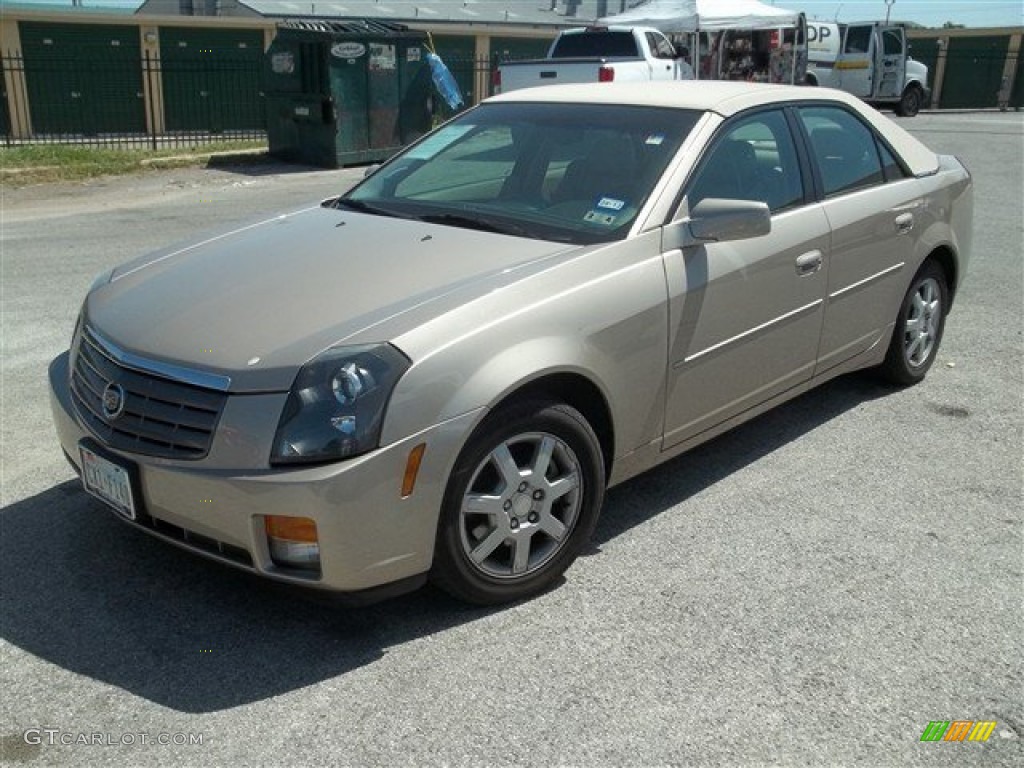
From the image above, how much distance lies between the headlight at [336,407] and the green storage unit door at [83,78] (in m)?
22.3

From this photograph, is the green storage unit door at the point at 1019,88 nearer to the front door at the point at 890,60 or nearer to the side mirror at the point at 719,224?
the front door at the point at 890,60

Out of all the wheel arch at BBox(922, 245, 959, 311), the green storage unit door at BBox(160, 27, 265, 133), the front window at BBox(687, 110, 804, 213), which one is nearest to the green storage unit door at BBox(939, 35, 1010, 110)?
the green storage unit door at BBox(160, 27, 265, 133)

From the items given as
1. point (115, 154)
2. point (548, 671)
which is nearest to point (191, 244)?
point (548, 671)

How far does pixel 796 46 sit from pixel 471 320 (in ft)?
73.4

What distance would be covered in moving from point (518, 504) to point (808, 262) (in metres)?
1.90

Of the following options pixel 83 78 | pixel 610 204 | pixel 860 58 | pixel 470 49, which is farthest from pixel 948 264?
pixel 470 49

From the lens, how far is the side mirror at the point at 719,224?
12.2 ft

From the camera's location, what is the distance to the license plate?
316 centimetres

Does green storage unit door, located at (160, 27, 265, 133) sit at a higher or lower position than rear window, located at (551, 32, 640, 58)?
lower

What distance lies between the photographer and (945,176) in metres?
5.53

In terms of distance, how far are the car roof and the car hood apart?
1.02m

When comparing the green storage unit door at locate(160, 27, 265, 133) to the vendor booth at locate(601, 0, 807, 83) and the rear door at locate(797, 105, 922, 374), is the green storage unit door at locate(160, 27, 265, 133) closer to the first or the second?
the vendor booth at locate(601, 0, 807, 83)

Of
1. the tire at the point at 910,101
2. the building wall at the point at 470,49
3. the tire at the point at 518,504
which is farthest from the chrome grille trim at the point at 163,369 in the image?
the tire at the point at 910,101

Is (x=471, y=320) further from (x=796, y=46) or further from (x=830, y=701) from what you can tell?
(x=796, y=46)
